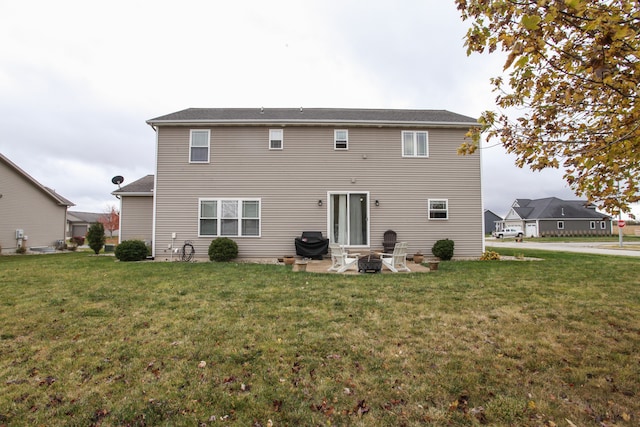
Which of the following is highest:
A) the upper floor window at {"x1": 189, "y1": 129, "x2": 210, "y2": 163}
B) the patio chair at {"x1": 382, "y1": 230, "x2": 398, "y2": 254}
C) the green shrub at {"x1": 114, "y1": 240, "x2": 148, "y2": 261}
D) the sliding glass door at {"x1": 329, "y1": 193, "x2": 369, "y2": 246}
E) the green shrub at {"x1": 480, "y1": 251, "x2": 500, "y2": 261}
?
the upper floor window at {"x1": 189, "y1": 129, "x2": 210, "y2": 163}

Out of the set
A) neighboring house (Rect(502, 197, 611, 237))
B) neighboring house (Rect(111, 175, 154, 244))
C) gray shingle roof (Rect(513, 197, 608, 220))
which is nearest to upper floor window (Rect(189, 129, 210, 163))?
neighboring house (Rect(111, 175, 154, 244))

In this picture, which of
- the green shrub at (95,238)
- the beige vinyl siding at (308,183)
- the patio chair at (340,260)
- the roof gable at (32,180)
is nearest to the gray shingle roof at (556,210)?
the beige vinyl siding at (308,183)

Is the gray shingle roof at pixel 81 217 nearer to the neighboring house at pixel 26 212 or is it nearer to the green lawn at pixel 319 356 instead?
the neighboring house at pixel 26 212

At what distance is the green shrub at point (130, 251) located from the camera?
11.7m

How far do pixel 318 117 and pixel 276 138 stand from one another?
2.00 meters

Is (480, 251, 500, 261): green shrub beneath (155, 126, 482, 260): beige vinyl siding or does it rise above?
beneath

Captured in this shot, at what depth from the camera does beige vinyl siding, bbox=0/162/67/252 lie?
16.6 m

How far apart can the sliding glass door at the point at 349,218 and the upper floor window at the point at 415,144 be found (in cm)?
254

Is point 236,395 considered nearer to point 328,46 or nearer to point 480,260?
point 480,260

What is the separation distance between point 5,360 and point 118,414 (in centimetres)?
200

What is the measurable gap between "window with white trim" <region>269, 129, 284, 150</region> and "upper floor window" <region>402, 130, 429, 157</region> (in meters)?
4.99

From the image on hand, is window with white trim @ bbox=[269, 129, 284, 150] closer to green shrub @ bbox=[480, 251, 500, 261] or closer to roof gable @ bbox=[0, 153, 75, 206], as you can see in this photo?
green shrub @ bbox=[480, 251, 500, 261]

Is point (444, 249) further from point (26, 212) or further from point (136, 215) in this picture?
point (26, 212)

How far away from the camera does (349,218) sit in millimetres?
12445
